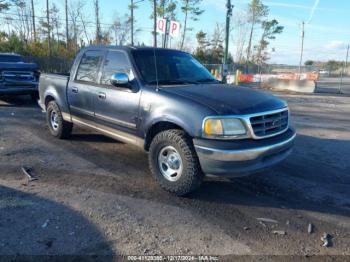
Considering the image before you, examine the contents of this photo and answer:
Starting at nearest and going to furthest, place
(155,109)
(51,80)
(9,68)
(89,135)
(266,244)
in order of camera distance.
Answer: (266,244) → (155,109) → (51,80) → (89,135) → (9,68)

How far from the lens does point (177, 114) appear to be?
4.34m

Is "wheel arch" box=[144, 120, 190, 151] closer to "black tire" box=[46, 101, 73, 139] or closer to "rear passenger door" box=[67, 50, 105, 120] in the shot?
"rear passenger door" box=[67, 50, 105, 120]

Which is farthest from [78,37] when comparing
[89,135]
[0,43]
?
[89,135]

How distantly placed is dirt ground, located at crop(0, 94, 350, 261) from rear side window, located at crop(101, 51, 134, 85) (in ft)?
4.67

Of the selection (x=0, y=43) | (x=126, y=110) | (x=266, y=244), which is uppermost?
(x=0, y=43)

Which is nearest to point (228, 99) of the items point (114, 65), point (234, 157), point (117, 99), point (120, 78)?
point (234, 157)

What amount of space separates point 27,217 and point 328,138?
6.78 meters

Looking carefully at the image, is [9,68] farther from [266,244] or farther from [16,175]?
[266,244]

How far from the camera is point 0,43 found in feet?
93.7

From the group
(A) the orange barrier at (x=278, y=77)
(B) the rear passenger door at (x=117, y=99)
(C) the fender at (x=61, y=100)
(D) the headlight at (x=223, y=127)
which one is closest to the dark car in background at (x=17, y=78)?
(C) the fender at (x=61, y=100)

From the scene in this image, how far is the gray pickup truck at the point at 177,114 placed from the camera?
13.4 ft

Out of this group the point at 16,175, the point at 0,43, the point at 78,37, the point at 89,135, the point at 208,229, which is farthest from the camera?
the point at 78,37

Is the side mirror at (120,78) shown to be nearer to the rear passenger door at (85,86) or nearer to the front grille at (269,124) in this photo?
the rear passenger door at (85,86)

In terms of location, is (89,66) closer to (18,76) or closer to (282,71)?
(18,76)
